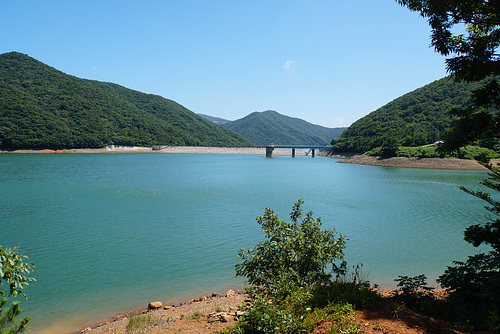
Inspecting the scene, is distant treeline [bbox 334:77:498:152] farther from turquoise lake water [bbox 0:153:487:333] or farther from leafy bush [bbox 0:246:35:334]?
leafy bush [bbox 0:246:35:334]

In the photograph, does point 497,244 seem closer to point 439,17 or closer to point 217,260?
point 439,17

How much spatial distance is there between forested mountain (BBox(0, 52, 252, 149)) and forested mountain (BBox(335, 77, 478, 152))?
293ft

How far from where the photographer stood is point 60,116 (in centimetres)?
11994

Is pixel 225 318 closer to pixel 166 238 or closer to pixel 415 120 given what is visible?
pixel 166 238

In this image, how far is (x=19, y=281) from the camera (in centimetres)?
351

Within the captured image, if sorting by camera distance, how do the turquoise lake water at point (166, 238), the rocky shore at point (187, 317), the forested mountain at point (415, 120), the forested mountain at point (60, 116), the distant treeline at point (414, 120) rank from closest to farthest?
1. the rocky shore at point (187, 317)
2. the turquoise lake water at point (166, 238)
3. the distant treeline at point (414, 120)
4. the forested mountain at point (415, 120)
5. the forested mountain at point (60, 116)

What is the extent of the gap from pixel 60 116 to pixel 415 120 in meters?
131

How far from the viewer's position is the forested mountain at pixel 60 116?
3897 inches

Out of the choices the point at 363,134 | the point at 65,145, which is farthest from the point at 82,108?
the point at 363,134

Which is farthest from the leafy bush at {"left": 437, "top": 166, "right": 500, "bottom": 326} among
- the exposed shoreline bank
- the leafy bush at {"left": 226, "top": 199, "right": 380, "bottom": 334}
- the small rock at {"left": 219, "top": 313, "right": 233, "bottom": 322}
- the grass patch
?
the exposed shoreline bank

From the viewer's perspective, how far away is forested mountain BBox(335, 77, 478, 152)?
9069cm

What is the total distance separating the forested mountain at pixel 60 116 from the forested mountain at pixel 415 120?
3516 inches

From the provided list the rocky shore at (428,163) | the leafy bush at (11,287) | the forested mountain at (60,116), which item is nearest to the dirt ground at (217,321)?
the leafy bush at (11,287)

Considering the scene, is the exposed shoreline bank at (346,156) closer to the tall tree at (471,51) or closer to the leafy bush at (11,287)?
the tall tree at (471,51)
